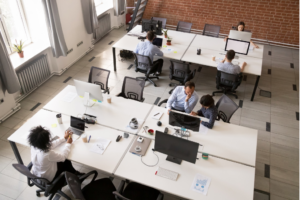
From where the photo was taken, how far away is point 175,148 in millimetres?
3254

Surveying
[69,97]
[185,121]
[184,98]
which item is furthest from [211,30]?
[69,97]

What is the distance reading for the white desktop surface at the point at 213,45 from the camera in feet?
20.5

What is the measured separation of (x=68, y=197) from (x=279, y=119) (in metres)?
4.53

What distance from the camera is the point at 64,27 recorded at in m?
6.39

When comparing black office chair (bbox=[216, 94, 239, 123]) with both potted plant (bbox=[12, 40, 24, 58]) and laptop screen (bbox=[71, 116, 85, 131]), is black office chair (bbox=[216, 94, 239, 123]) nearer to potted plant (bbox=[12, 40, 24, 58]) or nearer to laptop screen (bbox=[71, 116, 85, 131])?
laptop screen (bbox=[71, 116, 85, 131])

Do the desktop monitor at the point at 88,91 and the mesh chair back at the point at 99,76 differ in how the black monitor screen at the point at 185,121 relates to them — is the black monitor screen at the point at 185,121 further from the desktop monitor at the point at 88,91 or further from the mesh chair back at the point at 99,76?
the mesh chair back at the point at 99,76

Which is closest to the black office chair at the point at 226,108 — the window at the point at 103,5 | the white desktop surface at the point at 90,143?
the white desktop surface at the point at 90,143

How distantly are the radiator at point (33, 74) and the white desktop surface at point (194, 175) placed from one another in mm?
3482

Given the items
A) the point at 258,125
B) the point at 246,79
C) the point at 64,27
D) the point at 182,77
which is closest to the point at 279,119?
the point at 258,125

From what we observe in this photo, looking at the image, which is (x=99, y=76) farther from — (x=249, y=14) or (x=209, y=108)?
(x=249, y=14)

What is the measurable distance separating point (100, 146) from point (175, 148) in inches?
43.4

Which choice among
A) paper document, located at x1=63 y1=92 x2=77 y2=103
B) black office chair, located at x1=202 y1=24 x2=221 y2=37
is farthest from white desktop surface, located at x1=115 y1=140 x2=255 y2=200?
black office chair, located at x1=202 y1=24 x2=221 y2=37

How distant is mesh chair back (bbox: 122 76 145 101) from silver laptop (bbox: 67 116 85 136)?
4.53 feet

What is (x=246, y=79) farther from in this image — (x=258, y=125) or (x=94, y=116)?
(x=94, y=116)
